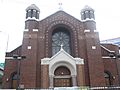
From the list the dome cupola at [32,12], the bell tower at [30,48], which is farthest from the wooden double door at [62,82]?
the dome cupola at [32,12]

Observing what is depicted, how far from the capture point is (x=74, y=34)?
26141mm

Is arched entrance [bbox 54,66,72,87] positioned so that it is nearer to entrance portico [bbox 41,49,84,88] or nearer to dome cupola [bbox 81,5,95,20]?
entrance portico [bbox 41,49,84,88]

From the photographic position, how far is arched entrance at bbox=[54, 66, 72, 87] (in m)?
24.2

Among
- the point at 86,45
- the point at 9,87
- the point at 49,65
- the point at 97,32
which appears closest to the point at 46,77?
the point at 49,65

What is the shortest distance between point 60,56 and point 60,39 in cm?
356

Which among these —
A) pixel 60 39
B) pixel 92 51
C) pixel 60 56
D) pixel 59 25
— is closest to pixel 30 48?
pixel 60 56

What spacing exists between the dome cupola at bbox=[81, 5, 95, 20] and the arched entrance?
828 centimetres

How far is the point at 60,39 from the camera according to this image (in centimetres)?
2686

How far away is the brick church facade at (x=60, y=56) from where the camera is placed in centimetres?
2334

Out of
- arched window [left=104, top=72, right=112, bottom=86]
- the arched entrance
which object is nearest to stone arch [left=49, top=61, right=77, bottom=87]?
the arched entrance

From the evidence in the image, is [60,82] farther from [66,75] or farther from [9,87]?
[9,87]

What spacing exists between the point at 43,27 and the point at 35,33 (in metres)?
1.57

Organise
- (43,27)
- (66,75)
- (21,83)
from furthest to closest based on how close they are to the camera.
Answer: (43,27) < (66,75) < (21,83)

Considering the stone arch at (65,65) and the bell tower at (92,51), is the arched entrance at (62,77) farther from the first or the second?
the bell tower at (92,51)
